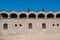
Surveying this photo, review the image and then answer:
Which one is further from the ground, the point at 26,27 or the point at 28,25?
the point at 28,25

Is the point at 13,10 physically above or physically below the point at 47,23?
above

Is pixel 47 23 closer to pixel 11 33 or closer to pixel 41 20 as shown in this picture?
pixel 41 20

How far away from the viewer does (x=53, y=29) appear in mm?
36938

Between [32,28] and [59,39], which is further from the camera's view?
[32,28]

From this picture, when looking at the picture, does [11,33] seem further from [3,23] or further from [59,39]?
[59,39]

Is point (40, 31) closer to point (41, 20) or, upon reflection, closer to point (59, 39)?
point (41, 20)

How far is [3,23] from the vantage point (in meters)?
36.8

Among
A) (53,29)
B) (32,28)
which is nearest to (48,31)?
(53,29)

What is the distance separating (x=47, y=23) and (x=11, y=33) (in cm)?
893

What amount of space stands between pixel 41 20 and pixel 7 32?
861 cm

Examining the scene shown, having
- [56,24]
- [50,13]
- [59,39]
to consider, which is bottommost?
[59,39]

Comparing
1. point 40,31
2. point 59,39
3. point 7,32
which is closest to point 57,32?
point 40,31

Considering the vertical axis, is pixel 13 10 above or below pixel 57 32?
above

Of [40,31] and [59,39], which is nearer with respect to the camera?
[59,39]
